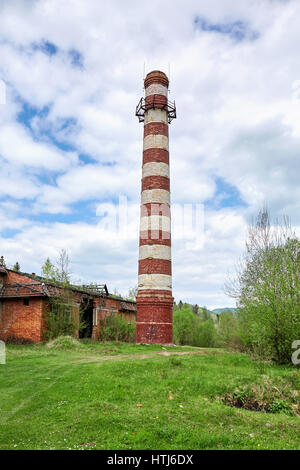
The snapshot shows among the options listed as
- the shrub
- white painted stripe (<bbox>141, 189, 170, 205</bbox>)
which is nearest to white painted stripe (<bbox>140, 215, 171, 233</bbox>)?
white painted stripe (<bbox>141, 189, 170, 205</bbox>)

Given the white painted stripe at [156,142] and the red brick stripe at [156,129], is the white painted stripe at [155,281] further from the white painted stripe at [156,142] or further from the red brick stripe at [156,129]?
the red brick stripe at [156,129]

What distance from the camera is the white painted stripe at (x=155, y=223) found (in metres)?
23.9

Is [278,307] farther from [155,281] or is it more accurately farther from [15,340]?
[15,340]

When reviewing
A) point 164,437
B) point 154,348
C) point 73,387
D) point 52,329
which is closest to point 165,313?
point 154,348

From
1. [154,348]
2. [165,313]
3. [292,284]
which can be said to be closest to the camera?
[292,284]

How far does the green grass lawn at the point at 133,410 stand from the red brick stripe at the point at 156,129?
16.9 meters

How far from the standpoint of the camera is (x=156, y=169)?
80.8 feet

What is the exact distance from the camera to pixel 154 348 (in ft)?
69.1

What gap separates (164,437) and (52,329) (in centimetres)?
1895

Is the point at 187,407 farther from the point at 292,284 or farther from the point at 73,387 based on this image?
the point at 292,284

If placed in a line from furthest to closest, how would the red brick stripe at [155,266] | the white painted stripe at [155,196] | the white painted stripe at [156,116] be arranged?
the white painted stripe at [156,116] → the white painted stripe at [155,196] → the red brick stripe at [155,266]

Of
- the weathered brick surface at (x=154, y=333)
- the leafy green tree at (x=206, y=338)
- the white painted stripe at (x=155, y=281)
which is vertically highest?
the white painted stripe at (x=155, y=281)

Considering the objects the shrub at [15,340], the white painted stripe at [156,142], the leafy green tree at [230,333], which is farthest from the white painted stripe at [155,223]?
the leafy green tree at [230,333]

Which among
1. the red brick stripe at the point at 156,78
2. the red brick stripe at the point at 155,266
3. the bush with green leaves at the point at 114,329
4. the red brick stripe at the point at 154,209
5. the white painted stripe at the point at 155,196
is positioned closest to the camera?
the red brick stripe at the point at 155,266
